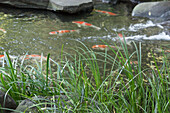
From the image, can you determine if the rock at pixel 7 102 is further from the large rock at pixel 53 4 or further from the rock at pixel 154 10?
the rock at pixel 154 10

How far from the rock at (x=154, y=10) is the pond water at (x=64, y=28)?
0.38 metres

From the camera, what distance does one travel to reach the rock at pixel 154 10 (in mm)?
7324

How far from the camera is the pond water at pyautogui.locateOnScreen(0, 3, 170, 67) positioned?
511 cm

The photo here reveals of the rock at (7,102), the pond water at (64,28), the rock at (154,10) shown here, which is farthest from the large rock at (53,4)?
the rock at (7,102)

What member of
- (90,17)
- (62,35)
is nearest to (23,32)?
(62,35)

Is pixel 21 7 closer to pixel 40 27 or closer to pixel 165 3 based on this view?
pixel 40 27

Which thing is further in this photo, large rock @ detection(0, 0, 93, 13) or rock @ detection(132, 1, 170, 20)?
large rock @ detection(0, 0, 93, 13)

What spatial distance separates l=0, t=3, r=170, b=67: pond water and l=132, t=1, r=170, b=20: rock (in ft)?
1.26

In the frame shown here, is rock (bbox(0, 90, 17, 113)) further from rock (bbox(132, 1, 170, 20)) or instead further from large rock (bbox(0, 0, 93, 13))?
rock (bbox(132, 1, 170, 20))

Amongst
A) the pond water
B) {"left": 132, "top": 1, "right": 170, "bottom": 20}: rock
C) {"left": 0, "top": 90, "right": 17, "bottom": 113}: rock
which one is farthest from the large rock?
{"left": 0, "top": 90, "right": 17, "bottom": 113}: rock

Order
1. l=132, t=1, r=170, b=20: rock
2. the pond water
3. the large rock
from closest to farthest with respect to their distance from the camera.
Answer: the pond water < l=132, t=1, r=170, b=20: rock < the large rock

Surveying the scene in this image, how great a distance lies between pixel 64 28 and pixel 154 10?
3168 millimetres

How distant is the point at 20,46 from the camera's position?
5.09 metres

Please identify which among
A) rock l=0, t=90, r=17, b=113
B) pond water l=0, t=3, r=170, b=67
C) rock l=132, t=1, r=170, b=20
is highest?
rock l=132, t=1, r=170, b=20
